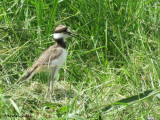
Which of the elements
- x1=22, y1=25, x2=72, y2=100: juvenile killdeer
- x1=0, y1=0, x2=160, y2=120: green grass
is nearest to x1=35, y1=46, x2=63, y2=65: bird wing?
x1=22, y1=25, x2=72, y2=100: juvenile killdeer

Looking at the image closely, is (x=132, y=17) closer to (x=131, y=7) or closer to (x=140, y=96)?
(x=131, y=7)

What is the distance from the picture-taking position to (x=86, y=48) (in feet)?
16.1

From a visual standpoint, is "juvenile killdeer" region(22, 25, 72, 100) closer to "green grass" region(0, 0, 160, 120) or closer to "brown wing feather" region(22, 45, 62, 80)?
"brown wing feather" region(22, 45, 62, 80)

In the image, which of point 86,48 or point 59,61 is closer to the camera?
point 59,61

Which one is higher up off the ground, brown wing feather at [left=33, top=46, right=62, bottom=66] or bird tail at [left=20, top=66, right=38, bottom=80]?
brown wing feather at [left=33, top=46, right=62, bottom=66]

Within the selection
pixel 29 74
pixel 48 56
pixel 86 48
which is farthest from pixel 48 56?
pixel 86 48

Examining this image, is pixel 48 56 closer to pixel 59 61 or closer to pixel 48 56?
pixel 48 56

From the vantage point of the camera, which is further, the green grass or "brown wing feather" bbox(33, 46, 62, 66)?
"brown wing feather" bbox(33, 46, 62, 66)

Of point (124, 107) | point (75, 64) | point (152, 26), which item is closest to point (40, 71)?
point (75, 64)

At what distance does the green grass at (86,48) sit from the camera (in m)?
3.96

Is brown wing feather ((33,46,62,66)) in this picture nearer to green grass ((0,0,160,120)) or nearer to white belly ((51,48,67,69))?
white belly ((51,48,67,69))

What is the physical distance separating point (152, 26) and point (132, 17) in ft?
0.84

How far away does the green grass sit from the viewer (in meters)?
3.96

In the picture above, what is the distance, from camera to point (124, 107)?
3.45m
